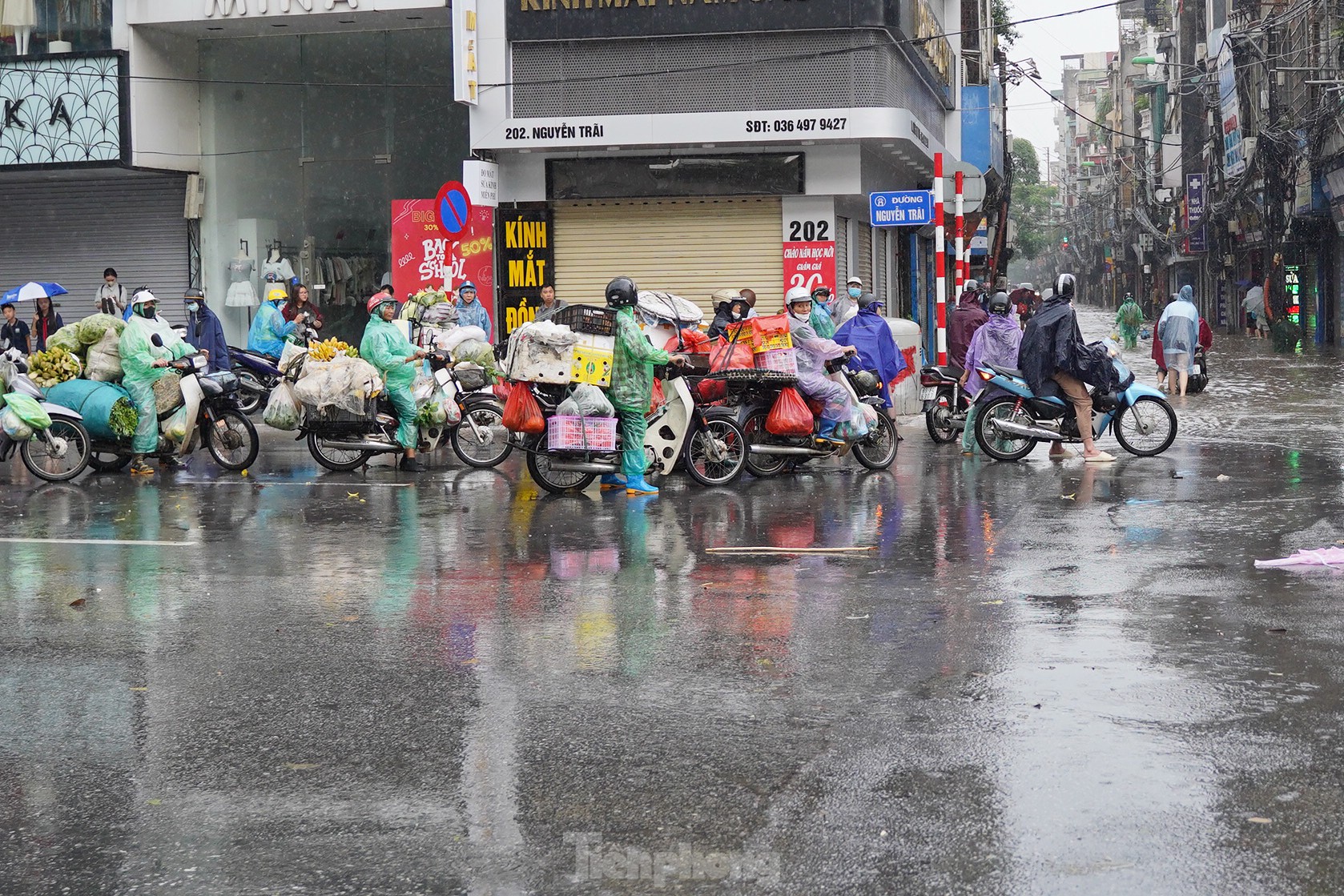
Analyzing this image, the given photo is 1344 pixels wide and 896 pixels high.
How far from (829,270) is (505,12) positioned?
6.04m

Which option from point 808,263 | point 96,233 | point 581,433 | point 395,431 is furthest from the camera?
point 96,233

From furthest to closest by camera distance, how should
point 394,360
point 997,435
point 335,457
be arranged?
point 997,435 < point 335,457 < point 394,360

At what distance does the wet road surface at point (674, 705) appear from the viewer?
429 cm

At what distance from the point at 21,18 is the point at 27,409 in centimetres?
1279

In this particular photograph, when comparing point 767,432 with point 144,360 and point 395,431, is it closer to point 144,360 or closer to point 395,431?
point 395,431

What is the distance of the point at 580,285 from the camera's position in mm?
23547

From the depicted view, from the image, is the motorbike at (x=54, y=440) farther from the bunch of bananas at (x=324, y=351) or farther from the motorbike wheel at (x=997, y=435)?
the motorbike wheel at (x=997, y=435)

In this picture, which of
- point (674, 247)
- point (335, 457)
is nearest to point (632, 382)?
point (335, 457)

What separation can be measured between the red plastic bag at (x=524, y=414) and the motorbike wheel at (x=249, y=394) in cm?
739

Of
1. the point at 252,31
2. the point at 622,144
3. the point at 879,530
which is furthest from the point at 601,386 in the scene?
the point at 252,31

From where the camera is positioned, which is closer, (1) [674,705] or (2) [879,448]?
(1) [674,705]

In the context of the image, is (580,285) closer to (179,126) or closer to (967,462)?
(179,126)

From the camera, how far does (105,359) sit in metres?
14.4

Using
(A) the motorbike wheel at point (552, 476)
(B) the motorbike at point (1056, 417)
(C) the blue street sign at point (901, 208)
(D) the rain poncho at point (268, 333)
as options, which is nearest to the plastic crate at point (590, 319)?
(A) the motorbike wheel at point (552, 476)
